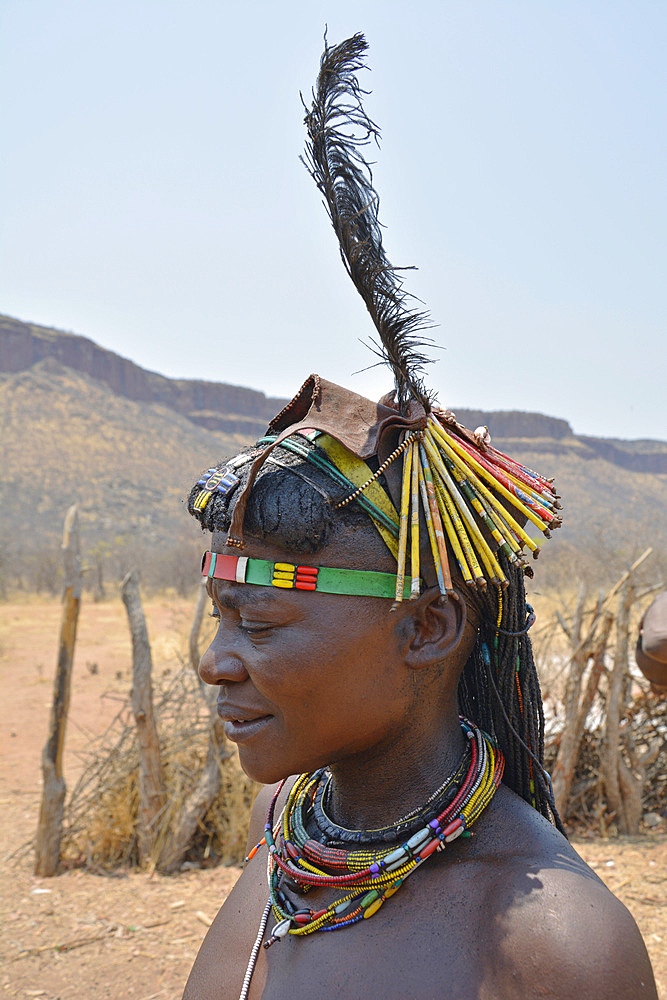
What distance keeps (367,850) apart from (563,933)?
43cm

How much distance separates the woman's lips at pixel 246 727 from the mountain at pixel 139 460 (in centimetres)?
1657

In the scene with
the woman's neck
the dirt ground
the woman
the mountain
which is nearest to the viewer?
the woman

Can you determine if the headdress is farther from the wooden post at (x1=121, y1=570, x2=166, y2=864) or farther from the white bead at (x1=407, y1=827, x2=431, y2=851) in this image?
the wooden post at (x1=121, y1=570, x2=166, y2=864)

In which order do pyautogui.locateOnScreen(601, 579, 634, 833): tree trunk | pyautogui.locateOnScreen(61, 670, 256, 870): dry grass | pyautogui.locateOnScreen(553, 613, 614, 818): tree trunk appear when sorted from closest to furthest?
pyautogui.locateOnScreen(61, 670, 256, 870): dry grass, pyautogui.locateOnScreen(601, 579, 634, 833): tree trunk, pyautogui.locateOnScreen(553, 613, 614, 818): tree trunk

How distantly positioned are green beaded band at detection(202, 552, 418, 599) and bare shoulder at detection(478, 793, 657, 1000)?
504 mm

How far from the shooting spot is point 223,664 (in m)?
1.42

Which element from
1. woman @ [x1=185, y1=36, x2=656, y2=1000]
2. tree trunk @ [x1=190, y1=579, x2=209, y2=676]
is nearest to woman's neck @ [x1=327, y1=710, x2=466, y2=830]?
woman @ [x1=185, y1=36, x2=656, y2=1000]

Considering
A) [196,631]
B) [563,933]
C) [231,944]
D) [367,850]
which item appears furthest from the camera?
[196,631]

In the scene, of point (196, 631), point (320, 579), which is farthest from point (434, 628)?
point (196, 631)

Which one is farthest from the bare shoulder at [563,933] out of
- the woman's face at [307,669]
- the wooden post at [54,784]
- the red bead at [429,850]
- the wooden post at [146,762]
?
the wooden post at [54,784]

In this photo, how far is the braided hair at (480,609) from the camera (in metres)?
1.42

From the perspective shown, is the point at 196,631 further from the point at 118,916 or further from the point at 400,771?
the point at 400,771

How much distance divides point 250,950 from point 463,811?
53 centimetres

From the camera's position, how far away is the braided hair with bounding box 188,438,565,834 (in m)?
1.42
